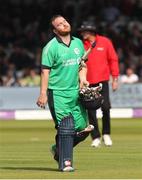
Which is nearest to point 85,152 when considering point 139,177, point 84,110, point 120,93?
point 84,110

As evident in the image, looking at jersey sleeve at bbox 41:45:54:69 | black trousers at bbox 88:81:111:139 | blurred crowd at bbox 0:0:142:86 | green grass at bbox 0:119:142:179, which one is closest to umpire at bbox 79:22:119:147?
black trousers at bbox 88:81:111:139

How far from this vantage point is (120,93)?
2666 cm

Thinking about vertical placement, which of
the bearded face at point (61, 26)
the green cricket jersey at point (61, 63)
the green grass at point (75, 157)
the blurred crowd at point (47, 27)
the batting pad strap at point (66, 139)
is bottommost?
the green grass at point (75, 157)

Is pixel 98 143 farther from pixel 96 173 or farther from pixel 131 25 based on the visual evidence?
pixel 131 25

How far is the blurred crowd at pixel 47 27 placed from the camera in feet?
102

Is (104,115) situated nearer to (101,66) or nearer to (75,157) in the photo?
(101,66)

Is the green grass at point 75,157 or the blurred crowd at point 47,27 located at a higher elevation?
the blurred crowd at point 47,27

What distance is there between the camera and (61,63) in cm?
1130

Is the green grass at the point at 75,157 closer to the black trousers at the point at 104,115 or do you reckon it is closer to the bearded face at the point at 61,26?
the black trousers at the point at 104,115

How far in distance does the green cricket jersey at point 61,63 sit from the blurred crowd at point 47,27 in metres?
17.7

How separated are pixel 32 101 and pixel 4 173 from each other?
1547 centimetres

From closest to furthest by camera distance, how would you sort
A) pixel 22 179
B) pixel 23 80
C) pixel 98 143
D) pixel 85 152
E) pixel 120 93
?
pixel 22 179 → pixel 85 152 → pixel 98 143 → pixel 120 93 → pixel 23 80

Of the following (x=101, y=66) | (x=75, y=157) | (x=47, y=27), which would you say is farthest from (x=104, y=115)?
(x=47, y=27)

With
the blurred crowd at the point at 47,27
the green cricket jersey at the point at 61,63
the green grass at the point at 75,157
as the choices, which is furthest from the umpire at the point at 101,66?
the blurred crowd at the point at 47,27
